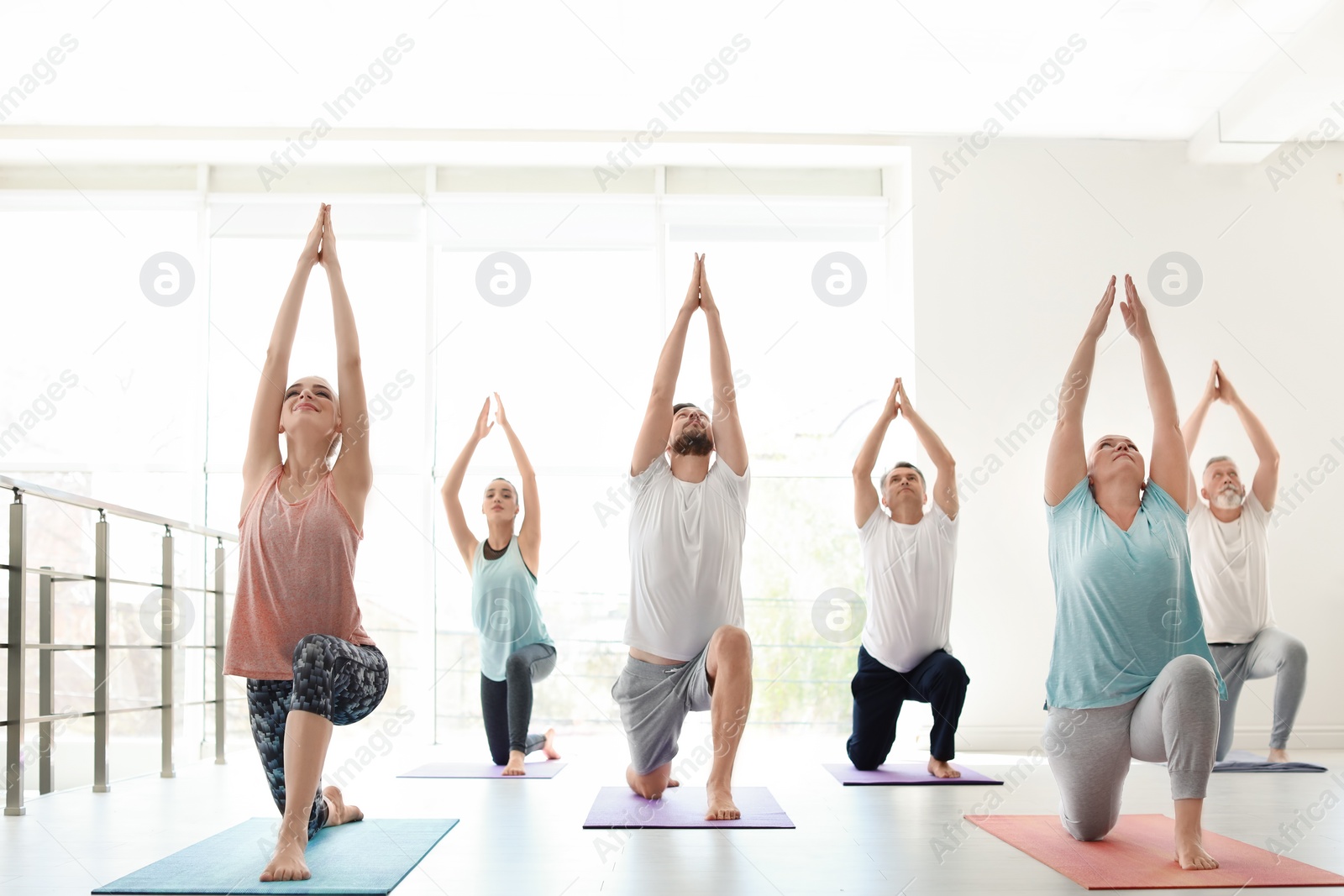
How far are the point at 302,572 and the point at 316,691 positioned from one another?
0.90ft

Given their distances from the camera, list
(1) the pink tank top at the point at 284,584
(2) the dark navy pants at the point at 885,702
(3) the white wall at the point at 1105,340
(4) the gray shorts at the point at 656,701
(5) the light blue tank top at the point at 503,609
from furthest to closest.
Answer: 1. (3) the white wall at the point at 1105,340
2. (5) the light blue tank top at the point at 503,609
3. (2) the dark navy pants at the point at 885,702
4. (4) the gray shorts at the point at 656,701
5. (1) the pink tank top at the point at 284,584

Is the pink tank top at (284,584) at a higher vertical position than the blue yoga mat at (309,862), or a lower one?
higher

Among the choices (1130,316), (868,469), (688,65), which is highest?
(688,65)

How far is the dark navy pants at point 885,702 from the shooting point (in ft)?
13.0

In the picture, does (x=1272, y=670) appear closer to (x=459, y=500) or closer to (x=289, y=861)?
Answer: (x=459, y=500)

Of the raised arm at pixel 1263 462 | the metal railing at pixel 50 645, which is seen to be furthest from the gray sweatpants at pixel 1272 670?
the metal railing at pixel 50 645

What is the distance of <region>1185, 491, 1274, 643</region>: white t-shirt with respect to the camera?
4.33 metres

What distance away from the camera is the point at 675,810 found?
10.00 feet

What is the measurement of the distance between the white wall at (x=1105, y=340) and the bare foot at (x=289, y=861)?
4039 mm

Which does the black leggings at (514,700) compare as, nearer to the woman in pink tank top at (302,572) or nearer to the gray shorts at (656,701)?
the gray shorts at (656,701)

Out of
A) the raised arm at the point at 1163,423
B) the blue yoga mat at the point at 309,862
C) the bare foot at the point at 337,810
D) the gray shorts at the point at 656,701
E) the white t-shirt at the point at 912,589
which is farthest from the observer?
the white t-shirt at the point at 912,589

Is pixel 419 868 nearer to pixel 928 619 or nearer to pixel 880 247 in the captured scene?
pixel 928 619

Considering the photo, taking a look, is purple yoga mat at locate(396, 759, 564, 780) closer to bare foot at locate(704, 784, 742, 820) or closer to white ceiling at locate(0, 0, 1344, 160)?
bare foot at locate(704, 784, 742, 820)

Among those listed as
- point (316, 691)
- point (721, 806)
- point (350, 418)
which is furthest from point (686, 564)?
point (316, 691)
